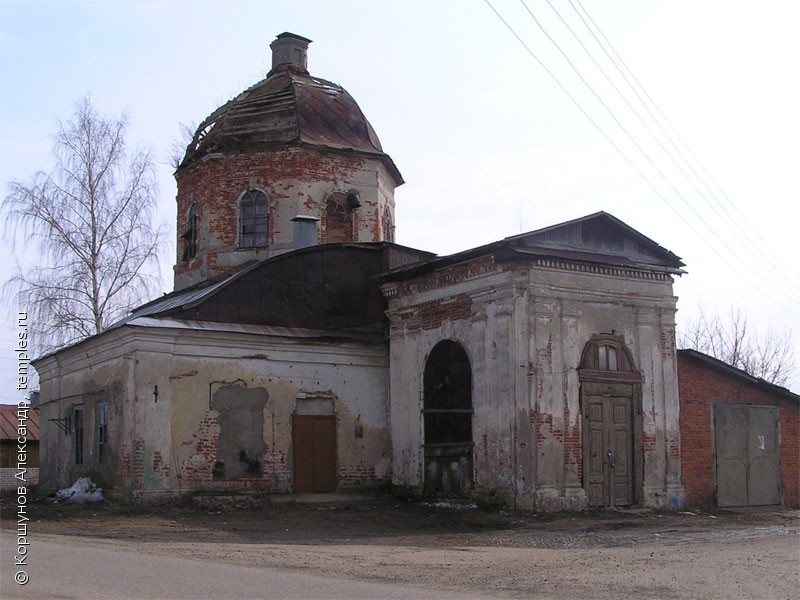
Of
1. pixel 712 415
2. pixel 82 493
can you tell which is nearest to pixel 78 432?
pixel 82 493

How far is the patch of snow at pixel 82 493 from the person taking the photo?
18469mm

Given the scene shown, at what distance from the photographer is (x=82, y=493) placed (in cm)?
1884

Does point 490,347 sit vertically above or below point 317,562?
above

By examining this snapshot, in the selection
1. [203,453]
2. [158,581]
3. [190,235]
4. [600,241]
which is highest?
[190,235]

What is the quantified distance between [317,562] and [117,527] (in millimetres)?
5315

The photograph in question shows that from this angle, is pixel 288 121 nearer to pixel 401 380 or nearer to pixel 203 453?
pixel 401 380

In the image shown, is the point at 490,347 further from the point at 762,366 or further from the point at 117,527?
the point at 762,366

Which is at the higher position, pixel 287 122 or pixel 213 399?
pixel 287 122

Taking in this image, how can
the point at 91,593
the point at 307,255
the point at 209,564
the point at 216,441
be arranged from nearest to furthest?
1. the point at 91,593
2. the point at 209,564
3. the point at 216,441
4. the point at 307,255

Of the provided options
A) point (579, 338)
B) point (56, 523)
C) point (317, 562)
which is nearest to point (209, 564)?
point (317, 562)

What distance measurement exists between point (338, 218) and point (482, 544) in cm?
1200

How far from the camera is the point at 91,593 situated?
309 inches

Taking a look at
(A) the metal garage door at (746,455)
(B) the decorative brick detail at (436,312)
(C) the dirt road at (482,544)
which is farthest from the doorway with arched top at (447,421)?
(A) the metal garage door at (746,455)

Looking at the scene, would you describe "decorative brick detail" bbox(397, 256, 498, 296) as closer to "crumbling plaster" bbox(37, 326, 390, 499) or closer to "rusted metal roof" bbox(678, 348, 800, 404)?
"crumbling plaster" bbox(37, 326, 390, 499)
